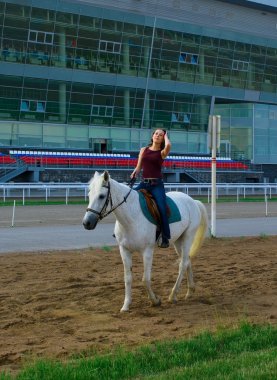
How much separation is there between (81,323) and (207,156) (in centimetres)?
5890

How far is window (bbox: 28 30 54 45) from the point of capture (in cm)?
5406

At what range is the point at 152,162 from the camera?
9.73 meters

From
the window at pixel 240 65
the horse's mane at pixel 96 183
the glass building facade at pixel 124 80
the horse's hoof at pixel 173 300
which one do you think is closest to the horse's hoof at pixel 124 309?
the horse's hoof at pixel 173 300

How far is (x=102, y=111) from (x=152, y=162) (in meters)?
50.7

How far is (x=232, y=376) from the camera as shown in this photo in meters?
5.79

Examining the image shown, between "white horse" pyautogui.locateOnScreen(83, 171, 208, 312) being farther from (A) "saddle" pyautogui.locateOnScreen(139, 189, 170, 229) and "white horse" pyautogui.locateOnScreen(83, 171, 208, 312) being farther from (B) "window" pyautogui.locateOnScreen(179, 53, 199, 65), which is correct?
(B) "window" pyautogui.locateOnScreen(179, 53, 199, 65)

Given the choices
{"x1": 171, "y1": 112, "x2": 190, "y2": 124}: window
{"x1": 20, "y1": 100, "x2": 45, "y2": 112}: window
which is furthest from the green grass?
{"x1": 171, "y1": 112, "x2": 190, "y2": 124}: window

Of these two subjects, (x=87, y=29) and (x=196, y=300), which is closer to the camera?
(x=196, y=300)

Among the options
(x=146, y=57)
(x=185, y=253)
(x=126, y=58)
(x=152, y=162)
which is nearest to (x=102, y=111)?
(x=126, y=58)

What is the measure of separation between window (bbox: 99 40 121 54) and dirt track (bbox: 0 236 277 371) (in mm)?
44720

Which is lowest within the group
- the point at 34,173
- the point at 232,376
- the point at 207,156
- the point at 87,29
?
the point at 232,376

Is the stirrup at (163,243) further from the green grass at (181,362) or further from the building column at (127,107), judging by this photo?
the building column at (127,107)

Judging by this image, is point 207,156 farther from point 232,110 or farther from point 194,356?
point 194,356

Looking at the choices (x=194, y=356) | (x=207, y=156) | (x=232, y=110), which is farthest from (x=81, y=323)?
(x=232, y=110)
